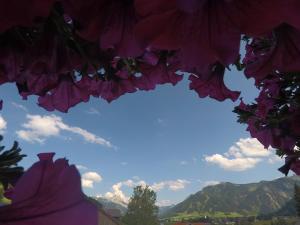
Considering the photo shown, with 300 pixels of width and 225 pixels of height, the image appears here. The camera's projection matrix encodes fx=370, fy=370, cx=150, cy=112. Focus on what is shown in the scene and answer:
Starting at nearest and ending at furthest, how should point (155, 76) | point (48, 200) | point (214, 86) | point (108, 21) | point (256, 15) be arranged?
1. point (48, 200)
2. point (256, 15)
3. point (108, 21)
4. point (214, 86)
5. point (155, 76)

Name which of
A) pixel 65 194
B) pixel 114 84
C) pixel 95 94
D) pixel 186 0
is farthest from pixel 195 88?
pixel 65 194

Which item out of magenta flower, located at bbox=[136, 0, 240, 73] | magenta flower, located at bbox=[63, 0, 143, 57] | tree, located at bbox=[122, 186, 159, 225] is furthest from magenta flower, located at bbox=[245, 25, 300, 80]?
tree, located at bbox=[122, 186, 159, 225]

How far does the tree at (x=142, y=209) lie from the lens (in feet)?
251

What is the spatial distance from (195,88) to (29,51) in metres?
0.78

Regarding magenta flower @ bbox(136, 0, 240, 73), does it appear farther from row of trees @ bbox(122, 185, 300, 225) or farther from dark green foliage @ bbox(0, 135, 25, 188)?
row of trees @ bbox(122, 185, 300, 225)

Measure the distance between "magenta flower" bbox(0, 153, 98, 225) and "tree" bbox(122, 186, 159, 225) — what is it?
78333 millimetres

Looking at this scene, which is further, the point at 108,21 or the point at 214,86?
the point at 214,86

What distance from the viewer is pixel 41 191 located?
595 millimetres

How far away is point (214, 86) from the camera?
149cm

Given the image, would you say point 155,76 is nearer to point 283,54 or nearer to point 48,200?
point 283,54

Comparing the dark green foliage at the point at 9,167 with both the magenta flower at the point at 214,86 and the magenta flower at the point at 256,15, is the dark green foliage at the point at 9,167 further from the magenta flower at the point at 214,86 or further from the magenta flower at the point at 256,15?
the magenta flower at the point at 214,86

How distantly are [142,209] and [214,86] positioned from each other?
3148 inches

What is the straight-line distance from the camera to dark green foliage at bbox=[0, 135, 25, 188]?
2.54 feet

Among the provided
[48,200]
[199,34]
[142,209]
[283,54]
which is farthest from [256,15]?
[142,209]
